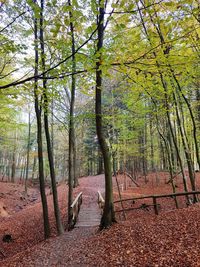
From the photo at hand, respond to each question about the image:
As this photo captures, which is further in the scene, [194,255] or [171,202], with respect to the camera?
[171,202]

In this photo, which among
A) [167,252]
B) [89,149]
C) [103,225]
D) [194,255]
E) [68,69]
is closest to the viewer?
[68,69]

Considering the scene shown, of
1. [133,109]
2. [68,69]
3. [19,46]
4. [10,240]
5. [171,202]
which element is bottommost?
[10,240]

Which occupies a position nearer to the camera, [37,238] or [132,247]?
[132,247]

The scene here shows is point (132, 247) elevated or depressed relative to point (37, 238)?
elevated

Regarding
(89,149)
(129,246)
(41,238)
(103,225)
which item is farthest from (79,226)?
(89,149)

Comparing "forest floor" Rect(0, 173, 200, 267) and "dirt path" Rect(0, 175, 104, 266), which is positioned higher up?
"forest floor" Rect(0, 173, 200, 267)

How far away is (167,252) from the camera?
405 centimetres

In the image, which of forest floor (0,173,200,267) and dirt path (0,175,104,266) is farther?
dirt path (0,175,104,266)

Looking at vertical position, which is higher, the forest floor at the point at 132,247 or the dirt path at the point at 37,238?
the forest floor at the point at 132,247

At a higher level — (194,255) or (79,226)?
(194,255)

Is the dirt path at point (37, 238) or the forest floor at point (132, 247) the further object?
the dirt path at point (37, 238)

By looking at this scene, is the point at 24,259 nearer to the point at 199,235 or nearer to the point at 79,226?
the point at 79,226

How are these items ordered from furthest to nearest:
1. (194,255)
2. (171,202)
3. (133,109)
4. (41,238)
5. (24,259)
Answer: (171,202) < (133,109) < (41,238) < (24,259) < (194,255)

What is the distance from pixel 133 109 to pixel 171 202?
20.0ft
